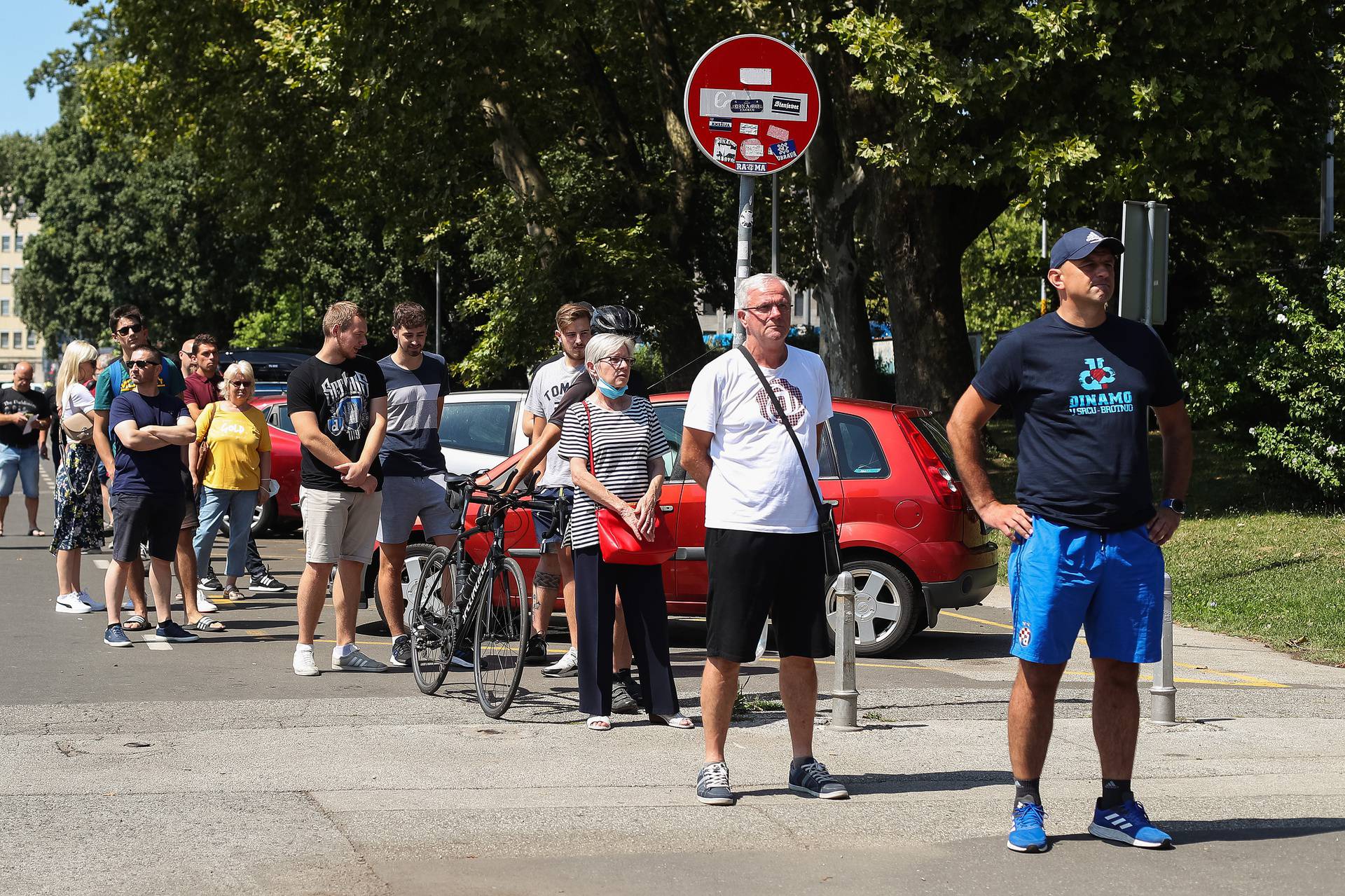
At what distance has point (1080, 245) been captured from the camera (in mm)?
5320

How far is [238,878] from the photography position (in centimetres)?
493

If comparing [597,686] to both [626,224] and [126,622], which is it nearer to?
[126,622]

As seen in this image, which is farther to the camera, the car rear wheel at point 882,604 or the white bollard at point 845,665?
the car rear wheel at point 882,604

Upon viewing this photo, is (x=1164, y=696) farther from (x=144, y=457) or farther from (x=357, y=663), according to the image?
(x=144, y=457)

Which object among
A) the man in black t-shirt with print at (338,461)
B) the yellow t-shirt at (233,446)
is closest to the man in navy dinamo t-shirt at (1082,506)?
the man in black t-shirt with print at (338,461)

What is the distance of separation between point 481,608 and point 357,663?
1.53 m

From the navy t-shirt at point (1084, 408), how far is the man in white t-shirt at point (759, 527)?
0.91 m

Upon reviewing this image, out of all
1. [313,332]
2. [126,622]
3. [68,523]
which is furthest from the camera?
[313,332]

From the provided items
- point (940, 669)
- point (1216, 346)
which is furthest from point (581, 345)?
point (1216, 346)

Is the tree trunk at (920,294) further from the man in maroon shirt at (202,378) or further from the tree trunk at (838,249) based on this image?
the man in maroon shirt at (202,378)

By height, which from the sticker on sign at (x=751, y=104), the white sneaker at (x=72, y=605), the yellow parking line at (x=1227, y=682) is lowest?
the yellow parking line at (x=1227, y=682)

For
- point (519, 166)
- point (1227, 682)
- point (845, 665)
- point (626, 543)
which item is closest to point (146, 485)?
point (626, 543)

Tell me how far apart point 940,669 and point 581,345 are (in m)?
2.91

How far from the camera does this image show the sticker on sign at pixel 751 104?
877cm
